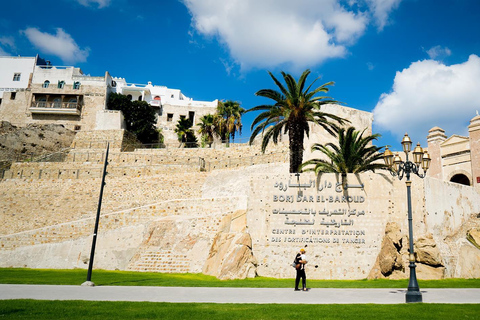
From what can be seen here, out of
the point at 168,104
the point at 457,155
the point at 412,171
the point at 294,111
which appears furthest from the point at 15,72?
the point at 412,171

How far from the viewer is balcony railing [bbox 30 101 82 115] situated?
54156 mm

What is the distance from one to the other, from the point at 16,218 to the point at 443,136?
37834 mm

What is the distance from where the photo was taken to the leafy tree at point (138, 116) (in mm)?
54344

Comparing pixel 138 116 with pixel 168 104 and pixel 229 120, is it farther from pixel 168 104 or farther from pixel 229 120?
pixel 229 120

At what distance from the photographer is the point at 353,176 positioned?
67.4 ft

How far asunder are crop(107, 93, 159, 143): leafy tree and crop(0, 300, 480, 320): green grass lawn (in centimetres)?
4667

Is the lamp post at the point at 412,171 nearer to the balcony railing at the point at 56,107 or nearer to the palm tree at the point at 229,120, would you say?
the palm tree at the point at 229,120

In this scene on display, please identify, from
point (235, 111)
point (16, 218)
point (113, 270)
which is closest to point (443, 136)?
point (235, 111)

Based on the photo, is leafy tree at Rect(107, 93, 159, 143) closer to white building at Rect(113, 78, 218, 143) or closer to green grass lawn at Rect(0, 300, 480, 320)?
white building at Rect(113, 78, 218, 143)

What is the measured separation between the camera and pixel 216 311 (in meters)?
8.29

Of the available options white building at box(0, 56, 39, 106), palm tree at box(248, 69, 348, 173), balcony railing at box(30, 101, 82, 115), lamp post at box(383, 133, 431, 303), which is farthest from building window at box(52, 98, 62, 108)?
lamp post at box(383, 133, 431, 303)

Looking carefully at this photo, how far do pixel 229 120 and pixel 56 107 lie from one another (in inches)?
1062

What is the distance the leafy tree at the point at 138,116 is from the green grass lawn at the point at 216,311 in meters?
46.7

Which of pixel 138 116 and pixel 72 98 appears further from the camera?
pixel 72 98
